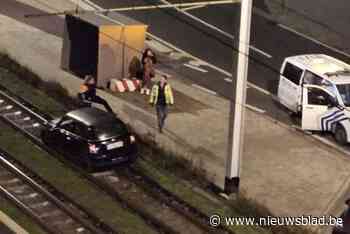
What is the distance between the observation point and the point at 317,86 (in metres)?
Result: 27.1

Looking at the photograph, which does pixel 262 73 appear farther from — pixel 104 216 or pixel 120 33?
pixel 104 216

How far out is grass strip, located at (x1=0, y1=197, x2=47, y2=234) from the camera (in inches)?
769

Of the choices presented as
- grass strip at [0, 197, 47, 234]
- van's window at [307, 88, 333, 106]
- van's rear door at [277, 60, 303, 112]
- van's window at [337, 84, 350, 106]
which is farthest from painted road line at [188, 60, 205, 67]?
grass strip at [0, 197, 47, 234]

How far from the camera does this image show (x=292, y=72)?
92.6 ft

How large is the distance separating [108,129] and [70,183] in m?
1.75

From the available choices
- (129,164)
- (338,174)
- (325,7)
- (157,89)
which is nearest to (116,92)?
(157,89)

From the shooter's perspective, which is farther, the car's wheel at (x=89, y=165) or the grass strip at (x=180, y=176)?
the car's wheel at (x=89, y=165)

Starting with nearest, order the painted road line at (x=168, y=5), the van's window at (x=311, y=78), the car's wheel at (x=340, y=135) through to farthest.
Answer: the car's wheel at (x=340, y=135) < the van's window at (x=311, y=78) < the painted road line at (x=168, y=5)

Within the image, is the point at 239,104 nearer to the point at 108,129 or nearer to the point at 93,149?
the point at 108,129

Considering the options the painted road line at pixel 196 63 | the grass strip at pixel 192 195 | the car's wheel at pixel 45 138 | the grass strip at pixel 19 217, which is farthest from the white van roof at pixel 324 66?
the grass strip at pixel 19 217

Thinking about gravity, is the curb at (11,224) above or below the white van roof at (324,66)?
below

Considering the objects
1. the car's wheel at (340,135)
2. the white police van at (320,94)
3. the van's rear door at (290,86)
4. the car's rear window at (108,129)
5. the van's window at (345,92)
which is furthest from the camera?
the van's rear door at (290,86)

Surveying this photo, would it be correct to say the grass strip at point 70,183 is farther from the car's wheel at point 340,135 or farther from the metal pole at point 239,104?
the car's wheel at point 340,135

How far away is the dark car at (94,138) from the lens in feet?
72.7
